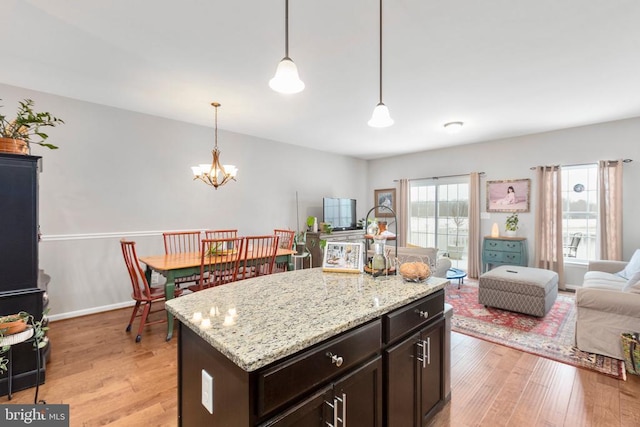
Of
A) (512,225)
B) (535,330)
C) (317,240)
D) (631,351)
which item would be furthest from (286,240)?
(512,225)

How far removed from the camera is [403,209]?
655 centimetres

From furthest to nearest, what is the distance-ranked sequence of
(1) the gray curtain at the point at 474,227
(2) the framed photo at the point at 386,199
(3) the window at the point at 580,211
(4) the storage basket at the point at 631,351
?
(2) the framed photo at the point at 386,199, (1) the gray curtain at the point at 474,227, (3) the window at the point at 580,211, (4) the storage basket at the point at 631,351

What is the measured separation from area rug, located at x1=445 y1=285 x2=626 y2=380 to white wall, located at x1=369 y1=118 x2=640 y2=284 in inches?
56.2

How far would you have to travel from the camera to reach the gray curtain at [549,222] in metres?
4.59

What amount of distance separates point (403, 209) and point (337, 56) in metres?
4.64

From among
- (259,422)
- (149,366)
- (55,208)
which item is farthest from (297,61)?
(55,208)

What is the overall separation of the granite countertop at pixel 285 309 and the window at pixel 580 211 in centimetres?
448


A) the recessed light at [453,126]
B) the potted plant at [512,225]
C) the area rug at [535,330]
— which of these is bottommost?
the area rug at [535,330]

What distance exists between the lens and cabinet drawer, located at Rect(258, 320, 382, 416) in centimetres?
87

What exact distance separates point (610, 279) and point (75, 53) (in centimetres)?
599

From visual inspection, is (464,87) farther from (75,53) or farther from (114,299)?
(114,299)

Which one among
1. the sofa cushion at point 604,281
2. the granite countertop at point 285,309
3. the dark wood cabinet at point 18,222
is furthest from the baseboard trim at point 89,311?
the sofa cushion at point 604,281

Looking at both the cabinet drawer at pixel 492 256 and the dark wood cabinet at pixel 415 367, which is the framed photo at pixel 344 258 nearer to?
the dark wood cabinet at pixel 415 367

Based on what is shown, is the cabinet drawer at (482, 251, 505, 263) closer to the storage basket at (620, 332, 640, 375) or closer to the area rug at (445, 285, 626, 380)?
the area rug at (445, 285, 626, 380)
